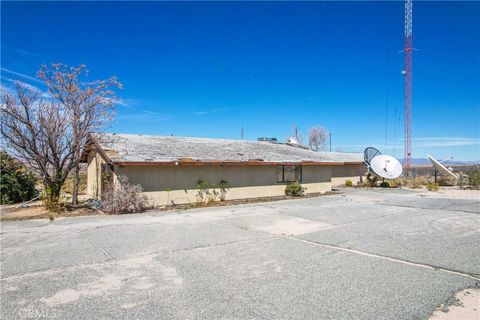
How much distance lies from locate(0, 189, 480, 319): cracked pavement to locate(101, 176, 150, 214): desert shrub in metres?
2.24

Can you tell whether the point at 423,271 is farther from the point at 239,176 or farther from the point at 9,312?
the point at 239,176

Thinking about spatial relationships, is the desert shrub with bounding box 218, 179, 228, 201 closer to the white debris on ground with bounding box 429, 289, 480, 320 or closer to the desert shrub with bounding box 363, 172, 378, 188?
the white debris on ground with bounding box 429, 289, 480, 320

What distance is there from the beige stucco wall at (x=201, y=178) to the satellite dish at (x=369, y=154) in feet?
24.3

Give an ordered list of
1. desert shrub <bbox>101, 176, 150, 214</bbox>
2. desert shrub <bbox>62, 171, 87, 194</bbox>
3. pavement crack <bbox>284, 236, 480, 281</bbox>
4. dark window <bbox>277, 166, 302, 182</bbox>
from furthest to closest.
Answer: desert shrub <bbox>62, 171, 87, 194</bbox> → dark window <bbox>277, 166, 302, 182</bbox> → desert shrub <bbox>101, 176, 150, 214</bbox> → pavement crack <bbox>284, 236, 480, 281</bbox>

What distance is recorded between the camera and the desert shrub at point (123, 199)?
44.6ft

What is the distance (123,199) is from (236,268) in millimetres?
8697

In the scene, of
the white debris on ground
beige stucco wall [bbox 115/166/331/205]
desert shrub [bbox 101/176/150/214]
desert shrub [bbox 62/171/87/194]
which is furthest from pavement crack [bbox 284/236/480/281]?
desert shrub [bbox 62/171/87/194]

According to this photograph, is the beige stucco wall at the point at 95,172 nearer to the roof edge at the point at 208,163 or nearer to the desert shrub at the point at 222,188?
the roof edge at the point at 208,163

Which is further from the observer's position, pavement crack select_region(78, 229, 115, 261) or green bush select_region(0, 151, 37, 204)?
green bush select_region(0, 151, 37, 204)

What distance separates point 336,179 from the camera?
99.9ft

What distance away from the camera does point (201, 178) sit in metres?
17.0

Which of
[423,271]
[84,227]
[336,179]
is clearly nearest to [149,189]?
[84,227]

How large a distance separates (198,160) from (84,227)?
6660mm

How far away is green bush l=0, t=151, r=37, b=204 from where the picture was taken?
55.7ft
